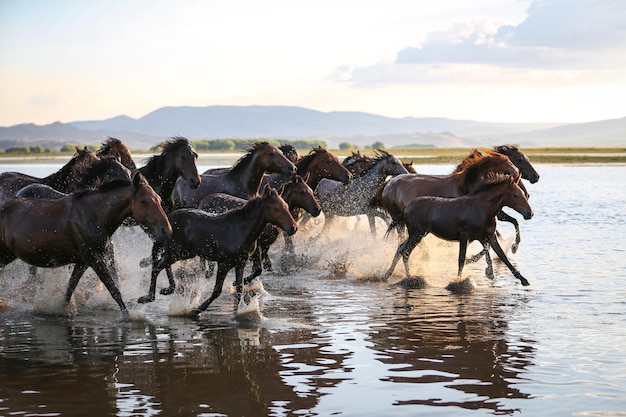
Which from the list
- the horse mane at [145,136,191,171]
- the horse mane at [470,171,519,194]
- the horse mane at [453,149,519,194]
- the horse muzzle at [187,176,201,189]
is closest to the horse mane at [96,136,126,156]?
the horse mane at [145,136,191,171]

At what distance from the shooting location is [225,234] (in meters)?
10.9

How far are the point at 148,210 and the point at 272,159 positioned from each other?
4195 millimetres

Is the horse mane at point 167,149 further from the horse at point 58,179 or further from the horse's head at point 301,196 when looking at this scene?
the horse's head at point 301,196

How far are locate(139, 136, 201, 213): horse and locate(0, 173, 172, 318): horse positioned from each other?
2.58m

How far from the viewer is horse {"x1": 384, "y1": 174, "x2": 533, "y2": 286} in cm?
1299

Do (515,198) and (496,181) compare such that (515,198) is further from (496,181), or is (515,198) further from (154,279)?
(154,279)

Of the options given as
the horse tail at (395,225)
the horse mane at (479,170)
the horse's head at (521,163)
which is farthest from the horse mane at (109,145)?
the horse's head at (521,163)

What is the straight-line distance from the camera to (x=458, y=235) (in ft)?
43.7

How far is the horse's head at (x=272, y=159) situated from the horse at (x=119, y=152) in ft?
7.14

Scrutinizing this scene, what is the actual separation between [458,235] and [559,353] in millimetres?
4488

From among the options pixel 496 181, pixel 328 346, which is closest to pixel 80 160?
pixel 328 346

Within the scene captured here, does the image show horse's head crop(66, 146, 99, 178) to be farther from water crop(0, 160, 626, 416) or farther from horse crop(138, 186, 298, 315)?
horse crop(138, 186, 298, 315)

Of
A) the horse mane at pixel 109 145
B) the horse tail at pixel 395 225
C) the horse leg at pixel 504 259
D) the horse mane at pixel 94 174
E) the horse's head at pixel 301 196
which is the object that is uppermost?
the horse mane at pixel 109 145

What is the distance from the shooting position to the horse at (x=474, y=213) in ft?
42.6
